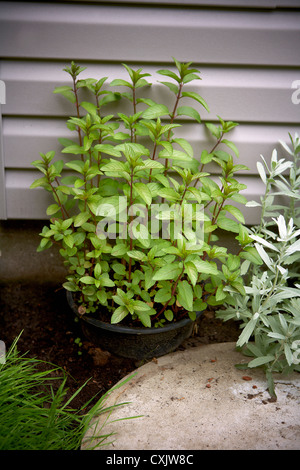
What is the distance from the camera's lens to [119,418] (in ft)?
5.95

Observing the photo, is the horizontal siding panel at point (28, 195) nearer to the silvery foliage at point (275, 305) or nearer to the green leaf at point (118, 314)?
the silvery foliage at point (275, 305)

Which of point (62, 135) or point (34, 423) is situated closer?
point (34, 423)

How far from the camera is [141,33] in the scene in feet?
6.87

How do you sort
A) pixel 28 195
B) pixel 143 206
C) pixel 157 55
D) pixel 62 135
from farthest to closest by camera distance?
pixel 28 195 → pixel 62 135 → pixel 157 55 → pixel 143 206

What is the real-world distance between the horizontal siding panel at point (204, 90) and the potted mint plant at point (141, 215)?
67mm

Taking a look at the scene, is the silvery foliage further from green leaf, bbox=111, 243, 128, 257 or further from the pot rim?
green leaf, bbox=111, 243, 128, 257

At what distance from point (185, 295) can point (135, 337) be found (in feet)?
1.28

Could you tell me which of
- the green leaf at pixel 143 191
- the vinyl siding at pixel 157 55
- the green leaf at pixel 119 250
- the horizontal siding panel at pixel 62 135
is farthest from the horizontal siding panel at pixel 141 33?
the green leaf at pixel 119 250

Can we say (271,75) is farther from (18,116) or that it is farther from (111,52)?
(18,116)

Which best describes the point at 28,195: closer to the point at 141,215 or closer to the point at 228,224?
the point at 141,215

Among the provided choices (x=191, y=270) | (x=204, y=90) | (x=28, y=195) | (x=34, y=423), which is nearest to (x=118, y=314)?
(x=191, y=270)

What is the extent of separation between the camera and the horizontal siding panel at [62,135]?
2270mm

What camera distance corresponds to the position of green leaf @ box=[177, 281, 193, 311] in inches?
73.4

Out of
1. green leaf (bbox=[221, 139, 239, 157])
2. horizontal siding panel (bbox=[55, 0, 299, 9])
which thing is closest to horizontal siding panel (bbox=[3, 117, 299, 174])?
green leaf (bbox=[221, 139, 239, 157])
